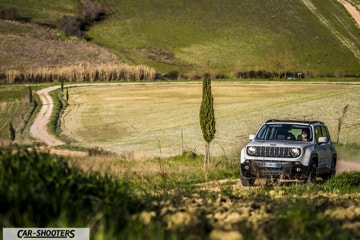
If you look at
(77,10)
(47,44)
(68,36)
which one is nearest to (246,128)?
(47,44)

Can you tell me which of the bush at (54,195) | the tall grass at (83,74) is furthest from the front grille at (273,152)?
the tall grass at (83,74)

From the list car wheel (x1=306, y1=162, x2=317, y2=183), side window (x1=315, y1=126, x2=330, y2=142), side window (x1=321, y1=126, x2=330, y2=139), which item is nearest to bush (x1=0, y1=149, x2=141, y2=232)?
car wheel (x1=306, y1=162, x2=317, y2=183)

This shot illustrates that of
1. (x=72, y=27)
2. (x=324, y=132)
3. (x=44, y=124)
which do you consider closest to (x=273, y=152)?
(x=324, y=132)

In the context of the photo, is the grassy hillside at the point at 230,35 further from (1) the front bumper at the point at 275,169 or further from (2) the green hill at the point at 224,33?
(1) the front bumper at the point at 275,169

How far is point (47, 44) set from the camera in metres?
108

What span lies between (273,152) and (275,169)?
486 millimetres

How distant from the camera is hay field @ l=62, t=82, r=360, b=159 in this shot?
148 feet

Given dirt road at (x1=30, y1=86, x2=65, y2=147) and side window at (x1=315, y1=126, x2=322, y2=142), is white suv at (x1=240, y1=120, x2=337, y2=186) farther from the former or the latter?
dirt road at (x1=30, y1=86, x2=65, y2=147)

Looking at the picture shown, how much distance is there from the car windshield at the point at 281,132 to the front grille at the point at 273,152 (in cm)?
99

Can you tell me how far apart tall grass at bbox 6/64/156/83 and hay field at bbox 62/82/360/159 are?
8633 millimetres

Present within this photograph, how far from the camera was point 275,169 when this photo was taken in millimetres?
22031

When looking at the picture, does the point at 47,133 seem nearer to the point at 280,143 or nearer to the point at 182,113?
the point at 182,113

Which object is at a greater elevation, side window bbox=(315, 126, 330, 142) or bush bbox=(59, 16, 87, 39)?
bush bbox=(59, 16, 87, 39)

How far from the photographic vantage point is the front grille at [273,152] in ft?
72.6
